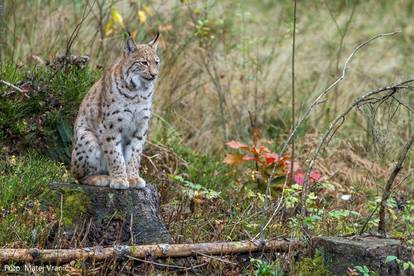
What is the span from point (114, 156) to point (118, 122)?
25 centimetres

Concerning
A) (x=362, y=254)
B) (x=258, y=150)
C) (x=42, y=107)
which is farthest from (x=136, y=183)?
(x=258, y=150)

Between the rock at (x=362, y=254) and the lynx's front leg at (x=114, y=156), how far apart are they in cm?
155

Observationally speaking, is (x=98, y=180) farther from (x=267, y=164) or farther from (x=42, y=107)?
(x=267, y=164)

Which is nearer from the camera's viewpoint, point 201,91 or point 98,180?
point 98,180

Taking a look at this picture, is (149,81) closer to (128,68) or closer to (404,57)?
(128,68)

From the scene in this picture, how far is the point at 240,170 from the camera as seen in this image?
9141mm

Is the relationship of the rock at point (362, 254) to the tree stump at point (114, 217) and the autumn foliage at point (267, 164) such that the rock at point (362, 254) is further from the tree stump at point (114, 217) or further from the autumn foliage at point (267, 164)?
the autumn foliage at point (267, 164)

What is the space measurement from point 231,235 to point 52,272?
1632mm

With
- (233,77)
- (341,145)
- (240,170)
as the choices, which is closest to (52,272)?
(240,170)

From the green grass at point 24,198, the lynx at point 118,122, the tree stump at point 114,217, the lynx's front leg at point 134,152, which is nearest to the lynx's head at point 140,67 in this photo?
the lynx at point 118,122

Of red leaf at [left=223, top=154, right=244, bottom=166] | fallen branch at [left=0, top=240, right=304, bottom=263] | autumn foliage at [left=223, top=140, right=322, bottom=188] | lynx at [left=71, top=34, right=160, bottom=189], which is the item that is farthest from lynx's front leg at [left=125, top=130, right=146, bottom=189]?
red leaf at [left=223, top=154, right=244, bottom=166]

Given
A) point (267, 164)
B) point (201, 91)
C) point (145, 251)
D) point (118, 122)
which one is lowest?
point (145, 251)

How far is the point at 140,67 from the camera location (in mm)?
6441

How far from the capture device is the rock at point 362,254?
5645mm
